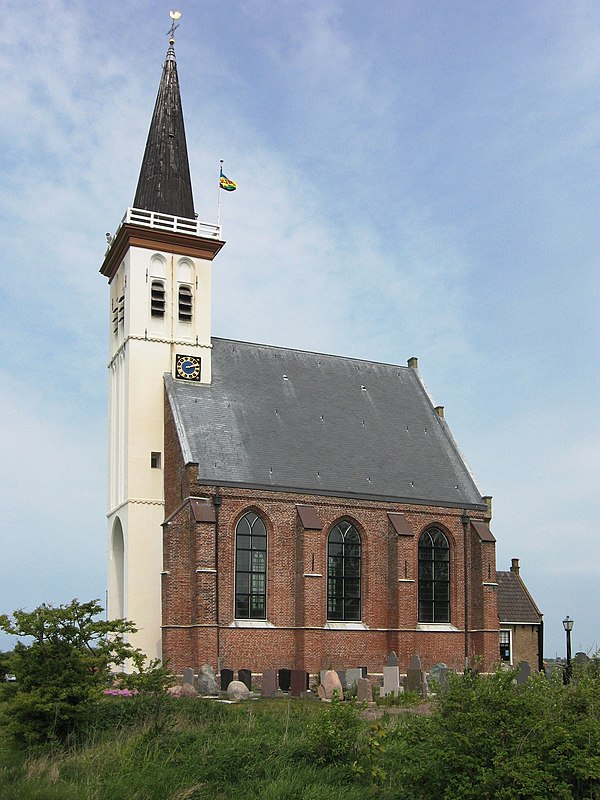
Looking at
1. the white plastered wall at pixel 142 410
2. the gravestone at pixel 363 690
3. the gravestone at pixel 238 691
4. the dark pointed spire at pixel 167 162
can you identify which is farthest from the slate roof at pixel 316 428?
the gravestone at pixel 363 690

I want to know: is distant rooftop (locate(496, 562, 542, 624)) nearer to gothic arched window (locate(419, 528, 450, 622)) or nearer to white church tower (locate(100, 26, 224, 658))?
gothic arched window (locate(419, 528, 450, 622))

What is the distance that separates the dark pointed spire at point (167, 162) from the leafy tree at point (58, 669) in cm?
2355

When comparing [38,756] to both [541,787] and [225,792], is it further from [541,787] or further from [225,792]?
[541,787]

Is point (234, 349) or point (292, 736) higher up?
point (234, 349)

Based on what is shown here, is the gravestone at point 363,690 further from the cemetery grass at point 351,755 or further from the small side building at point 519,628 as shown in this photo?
the small side building at point 519,628

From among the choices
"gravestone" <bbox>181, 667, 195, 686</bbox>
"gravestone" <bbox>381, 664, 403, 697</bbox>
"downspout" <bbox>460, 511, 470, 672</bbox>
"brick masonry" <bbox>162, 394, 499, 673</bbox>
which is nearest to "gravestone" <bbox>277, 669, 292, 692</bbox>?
"brick masonry" <bbox>162, 394, 499, 673</bbox>

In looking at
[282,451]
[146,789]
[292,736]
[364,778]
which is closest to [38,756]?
[146,789]

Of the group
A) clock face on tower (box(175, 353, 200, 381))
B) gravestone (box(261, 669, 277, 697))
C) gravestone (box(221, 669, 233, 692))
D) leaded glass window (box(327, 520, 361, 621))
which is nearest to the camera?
gravestone (box(261, 669, 277, 697))

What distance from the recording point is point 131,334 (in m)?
34.2

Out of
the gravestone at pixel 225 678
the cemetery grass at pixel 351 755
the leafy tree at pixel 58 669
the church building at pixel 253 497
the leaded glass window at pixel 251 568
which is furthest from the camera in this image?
the leaded glass window at pixel 251 568

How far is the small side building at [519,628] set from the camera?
40.9m

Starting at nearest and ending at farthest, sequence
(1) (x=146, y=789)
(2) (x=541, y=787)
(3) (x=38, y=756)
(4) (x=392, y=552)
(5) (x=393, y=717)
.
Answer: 1. (2) (x=541, y=787)
2. (1) (x=146, y=789)
3. (3) (x=38, y=756)
4. (5) (x=393, y=717)
5. (4) (x=392, y=552)

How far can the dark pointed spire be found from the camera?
36688mm

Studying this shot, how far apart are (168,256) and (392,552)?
1443 centimetres
